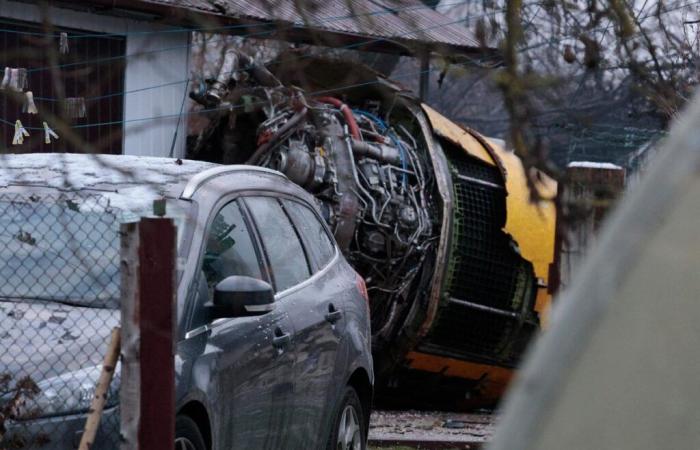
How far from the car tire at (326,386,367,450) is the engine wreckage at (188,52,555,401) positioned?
3.37 meters

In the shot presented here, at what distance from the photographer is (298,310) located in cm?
655

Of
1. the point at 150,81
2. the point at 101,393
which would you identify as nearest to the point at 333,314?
the point at 101,393

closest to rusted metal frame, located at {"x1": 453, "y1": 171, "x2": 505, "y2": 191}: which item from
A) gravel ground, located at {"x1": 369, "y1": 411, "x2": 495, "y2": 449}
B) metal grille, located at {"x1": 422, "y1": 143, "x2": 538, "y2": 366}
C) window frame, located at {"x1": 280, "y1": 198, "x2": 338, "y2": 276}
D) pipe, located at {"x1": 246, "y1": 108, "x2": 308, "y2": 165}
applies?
metal grille, located at {"x1": 422, "y1": 143, "x2": 538, "y2": 366}

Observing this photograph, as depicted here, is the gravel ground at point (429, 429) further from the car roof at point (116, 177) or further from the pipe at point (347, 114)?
the car roof at point (116, 177)

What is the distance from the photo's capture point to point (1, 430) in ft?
16.3

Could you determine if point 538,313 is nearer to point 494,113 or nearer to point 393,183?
point 393,183

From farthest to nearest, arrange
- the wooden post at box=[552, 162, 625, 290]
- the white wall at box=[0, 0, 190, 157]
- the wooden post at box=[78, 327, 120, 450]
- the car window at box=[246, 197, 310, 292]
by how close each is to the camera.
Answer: the white wall at box=[0, 0, 190, 157]
the car window at box=[246, 197, 310, 292]
the wooden post at box=[78, 327, 120, 450]
the wooden post at box=[552, 162, 625, 290]

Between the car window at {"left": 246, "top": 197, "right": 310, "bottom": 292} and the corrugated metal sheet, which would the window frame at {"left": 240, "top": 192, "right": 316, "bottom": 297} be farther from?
the corrugated metal sheet

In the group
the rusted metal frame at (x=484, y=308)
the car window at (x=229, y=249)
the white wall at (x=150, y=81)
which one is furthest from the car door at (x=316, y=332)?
the white wall at (x=150, y=81)

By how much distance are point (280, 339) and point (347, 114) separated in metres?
5.25

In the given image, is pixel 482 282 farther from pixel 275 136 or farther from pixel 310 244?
pixel 310 244

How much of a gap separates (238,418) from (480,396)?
6.65 metres

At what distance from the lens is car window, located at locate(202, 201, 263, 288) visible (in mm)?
6031

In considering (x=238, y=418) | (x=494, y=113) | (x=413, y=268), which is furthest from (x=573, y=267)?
(x=494, y=113)
